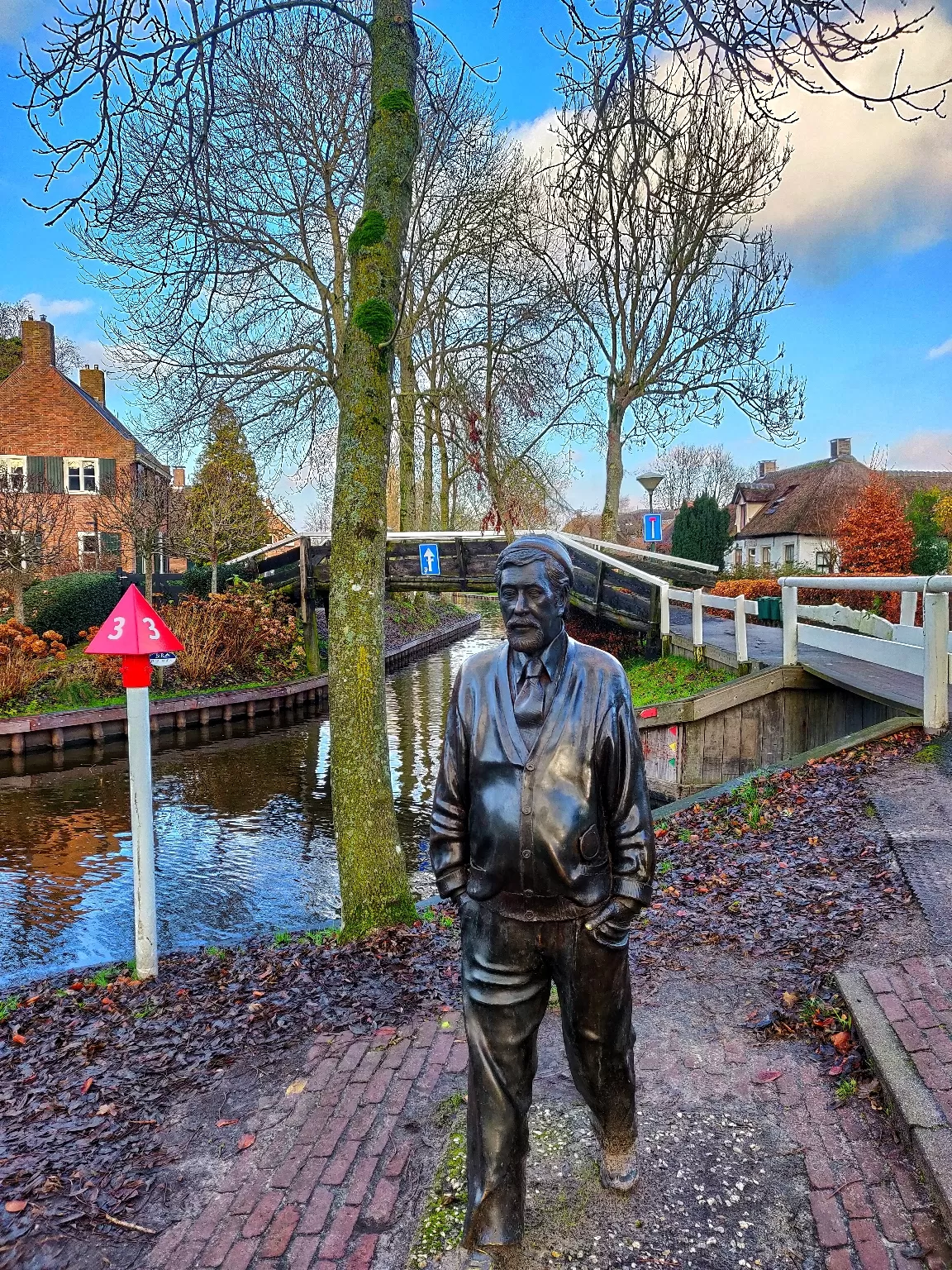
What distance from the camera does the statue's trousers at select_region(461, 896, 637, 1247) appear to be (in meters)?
2.38

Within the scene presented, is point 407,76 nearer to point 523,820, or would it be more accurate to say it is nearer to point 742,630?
point 523,820

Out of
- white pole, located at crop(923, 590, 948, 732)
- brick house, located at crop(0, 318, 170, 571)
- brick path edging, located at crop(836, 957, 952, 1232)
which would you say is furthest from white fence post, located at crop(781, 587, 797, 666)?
brick house, located at crop(0, 318, 170, 571)

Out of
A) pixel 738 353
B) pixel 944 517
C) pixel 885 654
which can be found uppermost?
pixel 738 353

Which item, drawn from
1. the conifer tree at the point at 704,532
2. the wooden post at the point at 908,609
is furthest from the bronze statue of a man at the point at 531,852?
the conifer tree at the point at 704,532

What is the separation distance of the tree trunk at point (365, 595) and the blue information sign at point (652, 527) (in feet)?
42.9

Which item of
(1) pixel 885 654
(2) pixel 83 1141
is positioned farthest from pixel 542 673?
(1) pixel 885 654

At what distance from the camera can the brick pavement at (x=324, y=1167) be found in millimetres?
2547

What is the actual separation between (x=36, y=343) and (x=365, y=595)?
34.4m

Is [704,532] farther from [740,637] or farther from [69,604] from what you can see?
[740,637]

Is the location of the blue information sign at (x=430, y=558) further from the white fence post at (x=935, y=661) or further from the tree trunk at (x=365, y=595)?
the tree trunk at (x=365, y=595)

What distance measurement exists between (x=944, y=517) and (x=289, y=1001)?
109 feet

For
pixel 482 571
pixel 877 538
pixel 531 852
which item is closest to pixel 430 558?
pixel 482 571

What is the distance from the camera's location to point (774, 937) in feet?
14.7

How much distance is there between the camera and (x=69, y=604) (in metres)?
19.5
